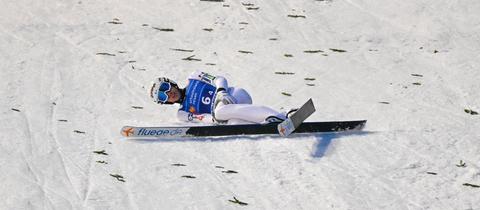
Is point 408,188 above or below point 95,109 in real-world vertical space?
above

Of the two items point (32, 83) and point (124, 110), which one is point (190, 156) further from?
point (32, 83)

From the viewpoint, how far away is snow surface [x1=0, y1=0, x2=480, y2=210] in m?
8.20

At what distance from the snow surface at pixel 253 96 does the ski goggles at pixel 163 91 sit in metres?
0.32

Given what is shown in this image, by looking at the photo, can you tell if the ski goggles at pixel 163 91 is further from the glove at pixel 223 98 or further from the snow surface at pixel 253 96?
the glove at pixel 223 98

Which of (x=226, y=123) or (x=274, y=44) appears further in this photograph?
(x=274, y=44)

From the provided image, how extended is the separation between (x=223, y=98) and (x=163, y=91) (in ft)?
2.92

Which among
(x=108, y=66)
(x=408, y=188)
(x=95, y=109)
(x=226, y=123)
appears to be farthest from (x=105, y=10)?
(x=408, y=188)

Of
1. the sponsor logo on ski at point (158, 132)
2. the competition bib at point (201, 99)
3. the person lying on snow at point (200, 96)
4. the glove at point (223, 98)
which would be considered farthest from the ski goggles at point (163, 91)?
the sponsor logo on ski at point (158, 132)

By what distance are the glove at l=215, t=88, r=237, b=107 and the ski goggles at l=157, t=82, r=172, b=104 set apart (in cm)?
68

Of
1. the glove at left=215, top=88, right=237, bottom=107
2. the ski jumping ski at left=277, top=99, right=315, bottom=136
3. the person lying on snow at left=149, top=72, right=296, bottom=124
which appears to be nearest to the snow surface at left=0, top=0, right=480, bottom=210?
the ski jumping ski at left=277, top=99, right=315, bottom=136

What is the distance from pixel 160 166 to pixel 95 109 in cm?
240

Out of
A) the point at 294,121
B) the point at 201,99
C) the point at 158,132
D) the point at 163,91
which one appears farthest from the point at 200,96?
the point at 294,121

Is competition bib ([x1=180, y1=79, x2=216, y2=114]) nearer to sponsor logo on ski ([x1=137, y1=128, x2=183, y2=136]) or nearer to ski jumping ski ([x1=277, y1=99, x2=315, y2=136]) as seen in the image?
sponsor logo on ski ([x1=137, y1=128, x2=183, y2=136])

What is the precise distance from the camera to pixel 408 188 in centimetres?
793
